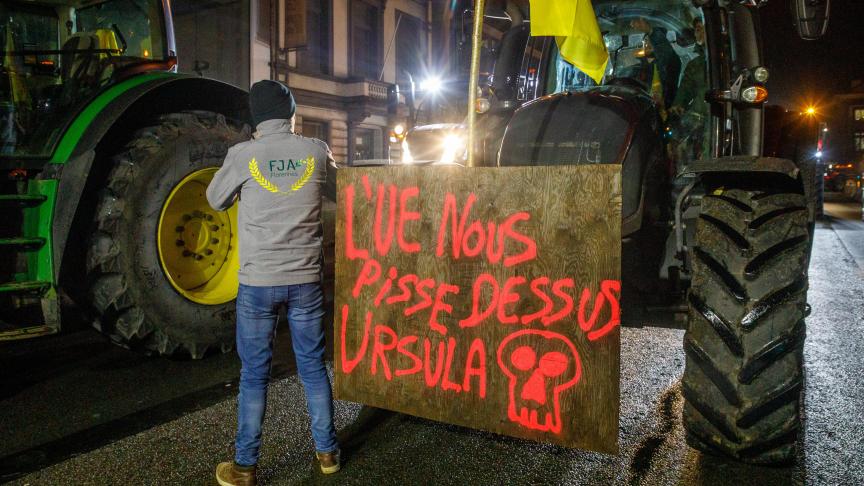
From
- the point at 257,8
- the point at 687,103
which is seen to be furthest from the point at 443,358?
the point at 257,8

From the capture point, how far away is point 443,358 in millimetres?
2914

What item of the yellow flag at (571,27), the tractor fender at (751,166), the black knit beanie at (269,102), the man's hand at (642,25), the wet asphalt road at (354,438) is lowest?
the wet asphalt road at (354,438)

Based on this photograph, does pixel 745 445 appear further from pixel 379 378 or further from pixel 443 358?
pixel 379 378

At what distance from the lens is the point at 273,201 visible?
2.94m

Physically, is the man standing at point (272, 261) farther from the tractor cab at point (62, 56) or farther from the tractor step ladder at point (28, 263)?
the tractor cab at point (62, 56)

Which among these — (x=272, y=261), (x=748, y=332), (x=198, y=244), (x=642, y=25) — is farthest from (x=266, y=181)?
(x=642, y=25)

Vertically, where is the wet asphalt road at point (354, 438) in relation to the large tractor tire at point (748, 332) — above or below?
below

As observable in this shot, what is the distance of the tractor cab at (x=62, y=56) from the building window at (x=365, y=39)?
21613 mm

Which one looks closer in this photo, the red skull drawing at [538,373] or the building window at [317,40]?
the red skull drawing at [538,373]

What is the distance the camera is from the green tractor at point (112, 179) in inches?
154

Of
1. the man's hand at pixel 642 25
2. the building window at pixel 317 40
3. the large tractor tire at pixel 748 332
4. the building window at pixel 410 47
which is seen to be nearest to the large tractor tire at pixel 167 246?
the man's hand at pixel 642 25

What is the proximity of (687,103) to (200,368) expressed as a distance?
4.23 m

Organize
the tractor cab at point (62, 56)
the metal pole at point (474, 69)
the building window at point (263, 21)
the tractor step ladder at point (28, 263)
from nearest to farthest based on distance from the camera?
the metal pole at point (474, 69), the tractor step ladder at point (28, 263), the tractor cab at point (62, 56), the building window at point (263, 21)

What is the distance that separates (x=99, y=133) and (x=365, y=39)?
24.8 meters
